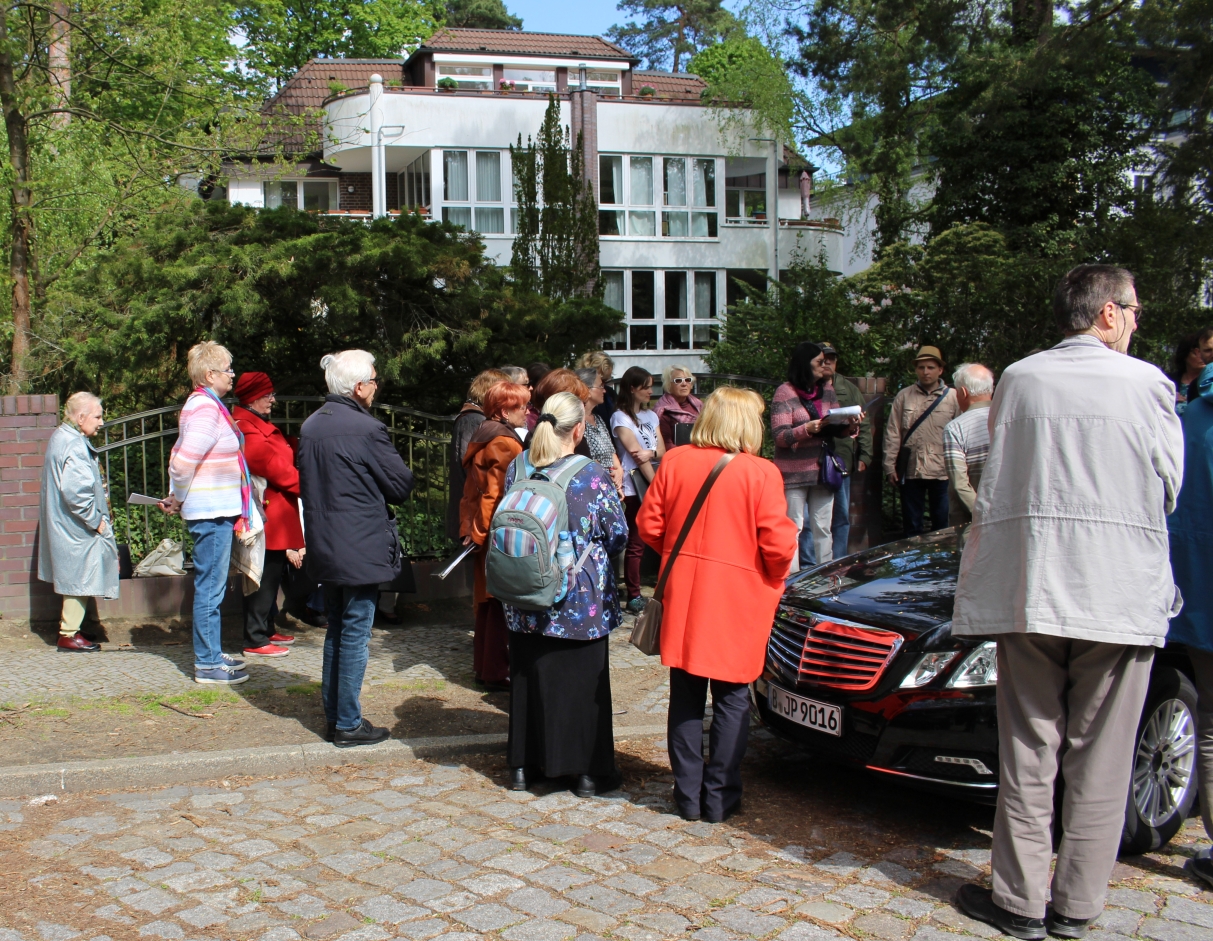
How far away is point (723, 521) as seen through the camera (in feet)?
15.5

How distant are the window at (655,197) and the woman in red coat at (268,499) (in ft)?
90.4

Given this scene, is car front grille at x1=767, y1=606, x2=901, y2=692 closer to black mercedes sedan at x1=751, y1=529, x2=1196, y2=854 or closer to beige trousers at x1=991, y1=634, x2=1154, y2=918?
black mercedes sedan at x1=751, y1=529, x2=1196, y2=854

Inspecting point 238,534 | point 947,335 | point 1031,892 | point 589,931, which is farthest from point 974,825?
point 947,335

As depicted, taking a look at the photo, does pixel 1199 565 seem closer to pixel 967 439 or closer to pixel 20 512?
pixel 967 439

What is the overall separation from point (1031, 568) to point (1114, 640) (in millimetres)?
338

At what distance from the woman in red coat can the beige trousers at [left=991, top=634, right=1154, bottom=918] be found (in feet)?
16.8

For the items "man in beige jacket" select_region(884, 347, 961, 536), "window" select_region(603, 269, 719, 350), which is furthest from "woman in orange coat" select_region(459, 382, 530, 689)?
"window" select_region(603, 269, 719, 350)

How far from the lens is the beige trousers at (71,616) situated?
25.1 feet

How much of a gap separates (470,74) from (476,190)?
685 cm


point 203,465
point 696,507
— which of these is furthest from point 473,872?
point 203,465

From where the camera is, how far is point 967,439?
6793mm

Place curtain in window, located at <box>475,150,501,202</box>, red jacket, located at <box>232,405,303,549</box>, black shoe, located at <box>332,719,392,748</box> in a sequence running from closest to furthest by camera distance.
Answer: black shoe, located at <box>332,719,392,748</box> < red jacket, located at <box>232,405,303,549</box> < curtain in window, located at <box>475,150,501,202</box>

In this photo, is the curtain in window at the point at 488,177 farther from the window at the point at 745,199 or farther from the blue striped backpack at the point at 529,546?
the blue striped backpack at the point at 529,546

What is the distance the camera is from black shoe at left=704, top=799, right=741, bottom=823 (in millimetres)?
4836
